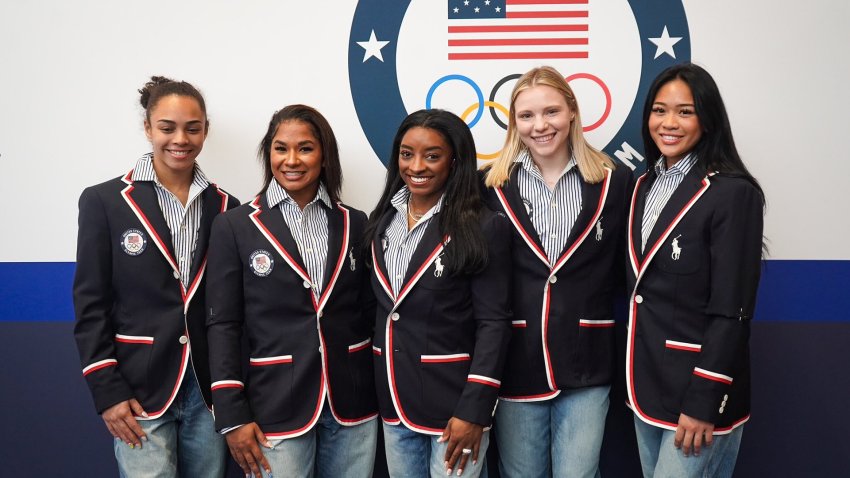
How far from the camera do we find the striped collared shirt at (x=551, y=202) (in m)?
2.21

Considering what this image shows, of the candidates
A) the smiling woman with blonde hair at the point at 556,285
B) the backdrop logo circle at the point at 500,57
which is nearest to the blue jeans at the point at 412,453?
the smiling woman with blonde hair at the point at 556,285

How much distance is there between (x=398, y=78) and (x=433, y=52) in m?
0.18

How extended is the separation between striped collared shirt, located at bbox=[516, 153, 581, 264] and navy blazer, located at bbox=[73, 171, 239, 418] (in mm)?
1191

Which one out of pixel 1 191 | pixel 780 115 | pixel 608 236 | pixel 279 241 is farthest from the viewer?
pixel 1 191

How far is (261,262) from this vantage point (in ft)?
6.78

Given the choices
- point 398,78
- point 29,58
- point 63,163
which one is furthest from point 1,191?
point 398,78

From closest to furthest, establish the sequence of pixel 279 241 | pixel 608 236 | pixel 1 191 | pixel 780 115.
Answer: pixel 279 241 → pixel 608 236 → pixel 780 115 → pixel 1 191

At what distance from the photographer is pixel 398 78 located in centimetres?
275

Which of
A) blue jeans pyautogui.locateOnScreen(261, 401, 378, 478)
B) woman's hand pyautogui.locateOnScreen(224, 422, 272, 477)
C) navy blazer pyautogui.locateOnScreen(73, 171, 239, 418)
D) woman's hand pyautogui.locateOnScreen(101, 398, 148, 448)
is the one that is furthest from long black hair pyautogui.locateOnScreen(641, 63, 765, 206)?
woman's hand pyautogui.locateOnScreen(101, 398, 148, 448)

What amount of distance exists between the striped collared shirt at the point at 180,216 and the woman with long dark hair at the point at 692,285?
59.5 inches

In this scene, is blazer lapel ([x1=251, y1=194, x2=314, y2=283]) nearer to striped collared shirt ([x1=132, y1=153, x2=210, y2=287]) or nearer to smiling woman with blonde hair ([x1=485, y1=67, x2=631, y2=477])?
striped collared shirt ([x1=132, y1=153, x2=210, y2=287])

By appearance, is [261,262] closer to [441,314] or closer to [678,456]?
[441,314]

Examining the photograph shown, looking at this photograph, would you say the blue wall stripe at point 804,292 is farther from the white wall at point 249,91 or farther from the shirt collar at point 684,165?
the shirt collar at point 684,165

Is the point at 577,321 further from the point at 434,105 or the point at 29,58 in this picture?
the point at 29,58
